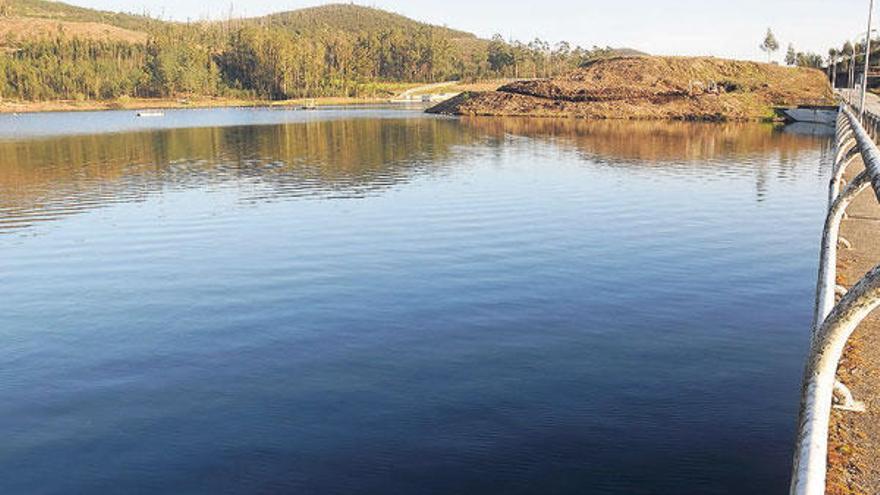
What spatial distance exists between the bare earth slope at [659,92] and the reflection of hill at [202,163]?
137ft

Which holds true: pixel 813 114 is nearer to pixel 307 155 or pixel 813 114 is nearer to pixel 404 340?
pixel 307 155

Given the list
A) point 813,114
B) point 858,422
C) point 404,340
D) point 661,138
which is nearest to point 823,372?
point 858,422

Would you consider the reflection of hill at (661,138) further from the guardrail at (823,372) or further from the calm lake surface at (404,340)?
the guardrail at (823,372)

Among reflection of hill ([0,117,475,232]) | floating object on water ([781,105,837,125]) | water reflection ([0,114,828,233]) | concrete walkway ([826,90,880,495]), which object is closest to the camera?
concrete walkway ([826,90,880,495])

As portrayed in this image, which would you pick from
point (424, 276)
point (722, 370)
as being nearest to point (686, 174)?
point (424, 276)

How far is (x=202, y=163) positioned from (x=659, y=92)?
304 feet

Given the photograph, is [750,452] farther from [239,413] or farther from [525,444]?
[239,413]

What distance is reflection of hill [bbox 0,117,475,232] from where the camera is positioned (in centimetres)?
4112

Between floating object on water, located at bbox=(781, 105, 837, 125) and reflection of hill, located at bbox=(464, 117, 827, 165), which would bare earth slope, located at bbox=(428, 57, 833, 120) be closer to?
floating object on water, located at bbox=(781, 105, 837, 125)

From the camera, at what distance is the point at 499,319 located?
1831 cm

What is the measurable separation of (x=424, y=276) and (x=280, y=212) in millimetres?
14795

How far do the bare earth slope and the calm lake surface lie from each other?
84363 millimetres

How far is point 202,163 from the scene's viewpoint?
57750mm

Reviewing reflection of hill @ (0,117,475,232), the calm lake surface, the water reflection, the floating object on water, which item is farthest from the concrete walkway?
the floating object on water
